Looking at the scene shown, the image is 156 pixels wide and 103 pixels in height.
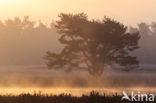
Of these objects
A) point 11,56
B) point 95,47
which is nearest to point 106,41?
point 95,47

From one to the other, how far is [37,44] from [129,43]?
76.2 m

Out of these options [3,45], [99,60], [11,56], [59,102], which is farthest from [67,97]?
[3,45]

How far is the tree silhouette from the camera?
5656 cm

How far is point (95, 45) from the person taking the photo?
57156 mm

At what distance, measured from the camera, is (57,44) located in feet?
449

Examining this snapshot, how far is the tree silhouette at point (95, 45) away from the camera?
186 ft

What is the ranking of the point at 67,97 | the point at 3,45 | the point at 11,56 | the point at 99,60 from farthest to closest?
1. the point at 3,45
2. the point at 11,56
3. the point at 99,60
4. the point at 67,97

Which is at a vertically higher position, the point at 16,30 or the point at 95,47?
the point at 16,30

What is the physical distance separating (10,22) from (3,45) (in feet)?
61.8

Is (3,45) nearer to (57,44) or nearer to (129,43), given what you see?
(57,44)

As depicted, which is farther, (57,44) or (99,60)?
(57,44)

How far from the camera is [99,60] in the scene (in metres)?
56.5

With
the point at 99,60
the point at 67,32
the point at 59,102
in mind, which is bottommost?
the point at 59,102

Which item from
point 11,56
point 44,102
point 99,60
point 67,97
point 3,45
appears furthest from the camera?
point 3,45
